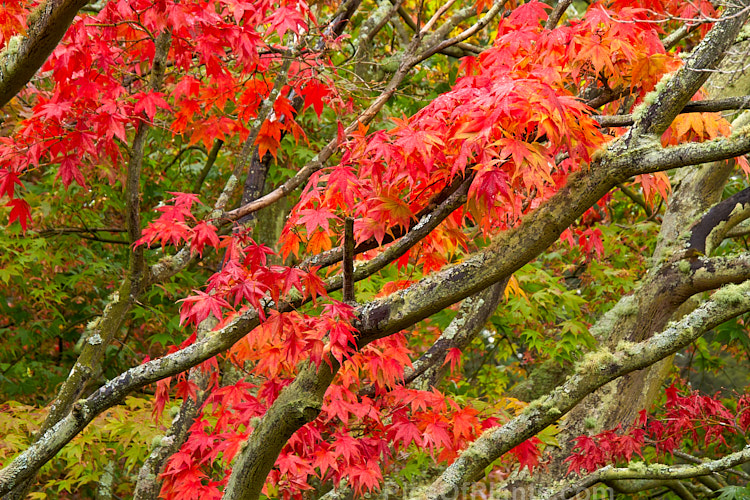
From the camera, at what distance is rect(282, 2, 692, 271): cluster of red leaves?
229 centimetres

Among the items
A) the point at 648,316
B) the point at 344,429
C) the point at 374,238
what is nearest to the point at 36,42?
the point at 374,238

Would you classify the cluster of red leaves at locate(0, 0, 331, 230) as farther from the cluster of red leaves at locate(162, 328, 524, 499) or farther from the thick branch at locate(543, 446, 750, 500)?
the thick branch at locate(543, 446, 750, 500)

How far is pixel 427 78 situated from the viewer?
6691 mm

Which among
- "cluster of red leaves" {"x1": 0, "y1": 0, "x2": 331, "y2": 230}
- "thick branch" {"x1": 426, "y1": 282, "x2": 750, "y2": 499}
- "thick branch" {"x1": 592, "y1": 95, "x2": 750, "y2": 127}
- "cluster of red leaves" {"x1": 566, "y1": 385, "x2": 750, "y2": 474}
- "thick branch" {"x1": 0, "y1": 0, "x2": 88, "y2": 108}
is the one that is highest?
"cluster of red leaves" {"x1": 0, "y1": 0, "x2": 331, "y2": 230}

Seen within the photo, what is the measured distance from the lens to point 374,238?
2717mm

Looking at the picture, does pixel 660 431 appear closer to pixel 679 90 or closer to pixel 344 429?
pixel 344 429

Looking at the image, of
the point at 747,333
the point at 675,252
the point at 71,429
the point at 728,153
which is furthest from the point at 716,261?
the point at 747,333

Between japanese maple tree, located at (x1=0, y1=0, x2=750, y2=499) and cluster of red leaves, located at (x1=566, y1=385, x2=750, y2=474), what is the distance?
0.07ft

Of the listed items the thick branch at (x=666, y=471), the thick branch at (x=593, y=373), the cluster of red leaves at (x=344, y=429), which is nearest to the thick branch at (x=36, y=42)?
the cluster of red leaves at (x=344, y=429)

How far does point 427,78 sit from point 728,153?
477 cm

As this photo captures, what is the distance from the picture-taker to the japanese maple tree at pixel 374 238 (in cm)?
238

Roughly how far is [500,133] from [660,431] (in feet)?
11.5

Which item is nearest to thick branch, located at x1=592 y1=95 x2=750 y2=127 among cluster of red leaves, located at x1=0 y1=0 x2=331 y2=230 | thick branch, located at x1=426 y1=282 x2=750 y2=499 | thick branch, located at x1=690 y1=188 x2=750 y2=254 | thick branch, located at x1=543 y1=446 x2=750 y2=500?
thick branch, located at x1=426 y1=282 x2=750 y2=499

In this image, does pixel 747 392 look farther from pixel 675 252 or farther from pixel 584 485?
pixel 584 485
